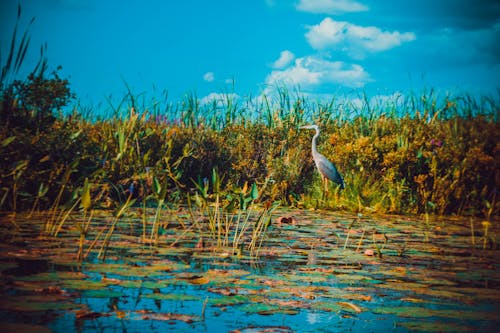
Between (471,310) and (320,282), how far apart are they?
2.92 ft

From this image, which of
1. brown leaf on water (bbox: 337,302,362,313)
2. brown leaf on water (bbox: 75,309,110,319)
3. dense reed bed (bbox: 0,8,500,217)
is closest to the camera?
brown leaf on water (bbox: 75,309,110,319)

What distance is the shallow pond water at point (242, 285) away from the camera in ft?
7.78

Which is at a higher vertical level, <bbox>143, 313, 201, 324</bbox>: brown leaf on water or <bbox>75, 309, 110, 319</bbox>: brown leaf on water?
<bbox>75, 309, 110, 319</bbox>: brown leaf on water

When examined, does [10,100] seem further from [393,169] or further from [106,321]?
[393,169]

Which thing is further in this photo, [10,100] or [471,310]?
[10,100]

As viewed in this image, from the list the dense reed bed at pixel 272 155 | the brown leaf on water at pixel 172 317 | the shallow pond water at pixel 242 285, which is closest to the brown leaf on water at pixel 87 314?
the shallow pond water at pixel 242 285

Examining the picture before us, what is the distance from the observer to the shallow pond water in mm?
2371

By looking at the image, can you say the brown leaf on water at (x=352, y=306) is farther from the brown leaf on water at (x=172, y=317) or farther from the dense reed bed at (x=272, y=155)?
the dense reed bed at (x=272, y=155)

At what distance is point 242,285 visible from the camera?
9.93ft

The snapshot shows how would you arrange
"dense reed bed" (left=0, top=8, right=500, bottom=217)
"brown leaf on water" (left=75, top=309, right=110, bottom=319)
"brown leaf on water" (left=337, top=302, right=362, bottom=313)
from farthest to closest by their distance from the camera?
"dense reed bed" (left=0, top=8, right=500, bottom=217) < "brown leaf on water" (left=337, top=302, right=362, bottom=313) < "brown leaf on water" (left=75, top=309, right=110, bottom=319)

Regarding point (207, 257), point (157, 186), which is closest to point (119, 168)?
point (157, 186)

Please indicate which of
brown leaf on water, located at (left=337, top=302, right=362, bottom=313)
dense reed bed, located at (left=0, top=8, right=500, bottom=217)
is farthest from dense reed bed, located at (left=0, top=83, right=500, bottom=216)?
brown leaf on water, located at (left=337, top=302, right=362, bottom=313)

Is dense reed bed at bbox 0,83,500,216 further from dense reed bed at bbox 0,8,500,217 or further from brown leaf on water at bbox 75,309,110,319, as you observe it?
brown leaf on water at bbox 75,309,110,319

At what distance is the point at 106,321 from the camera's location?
2.29 metres
